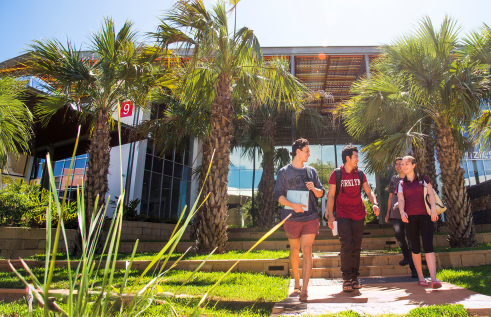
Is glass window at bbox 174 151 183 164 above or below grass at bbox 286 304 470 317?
above

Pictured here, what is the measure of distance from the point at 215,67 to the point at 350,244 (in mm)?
5277

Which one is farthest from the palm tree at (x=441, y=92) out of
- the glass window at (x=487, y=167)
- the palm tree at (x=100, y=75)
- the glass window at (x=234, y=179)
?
the glass window at (x=234, y=179)

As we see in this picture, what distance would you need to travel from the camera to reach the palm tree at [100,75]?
7414 mm

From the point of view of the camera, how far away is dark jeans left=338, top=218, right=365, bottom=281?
159 inches

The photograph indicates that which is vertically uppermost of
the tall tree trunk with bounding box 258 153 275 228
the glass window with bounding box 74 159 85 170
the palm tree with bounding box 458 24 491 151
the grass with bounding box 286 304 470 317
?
the palm tree with bounding box 458 24 491 151

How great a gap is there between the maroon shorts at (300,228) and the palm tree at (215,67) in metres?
3.46

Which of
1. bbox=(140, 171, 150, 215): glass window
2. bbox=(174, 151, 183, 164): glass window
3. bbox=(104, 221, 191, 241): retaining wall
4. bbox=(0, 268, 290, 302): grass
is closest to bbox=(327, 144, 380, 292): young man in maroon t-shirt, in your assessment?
bbox=(0, 268, 290, 302): grass

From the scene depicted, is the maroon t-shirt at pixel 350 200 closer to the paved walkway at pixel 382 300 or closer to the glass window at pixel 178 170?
the paved walkway at pixel 382 300

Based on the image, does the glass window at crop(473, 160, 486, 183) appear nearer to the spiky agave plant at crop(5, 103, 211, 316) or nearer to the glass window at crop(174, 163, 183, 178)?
the glass window at crop(174, 163, 183, 178)

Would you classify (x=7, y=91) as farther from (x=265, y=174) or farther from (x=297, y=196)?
(x=265, y=174)

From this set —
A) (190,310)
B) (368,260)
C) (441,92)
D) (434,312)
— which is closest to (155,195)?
(368,260)

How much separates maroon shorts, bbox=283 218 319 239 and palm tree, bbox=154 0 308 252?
136 inches

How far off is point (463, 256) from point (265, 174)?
8.61 m

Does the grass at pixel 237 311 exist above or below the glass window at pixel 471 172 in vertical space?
below
